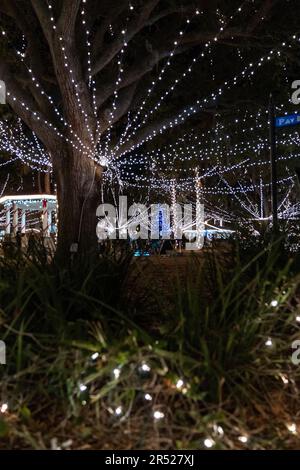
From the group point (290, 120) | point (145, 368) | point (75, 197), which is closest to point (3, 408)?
point (145, 368)

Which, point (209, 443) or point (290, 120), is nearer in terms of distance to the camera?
point (209, 443)

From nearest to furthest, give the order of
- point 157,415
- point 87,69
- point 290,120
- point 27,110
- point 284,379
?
point 157,415 < point 284,379 < point 290,120 < point 27,110 < point 87,69

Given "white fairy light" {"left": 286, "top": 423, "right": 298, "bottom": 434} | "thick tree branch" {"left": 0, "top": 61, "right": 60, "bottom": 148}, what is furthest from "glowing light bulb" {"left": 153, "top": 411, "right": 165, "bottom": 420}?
"thick tree branch" {"left": 0, "top": 61, "right": 60, "bottom": 148}

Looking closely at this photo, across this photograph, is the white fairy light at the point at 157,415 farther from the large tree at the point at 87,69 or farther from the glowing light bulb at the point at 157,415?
the large tree at the point at 87,69

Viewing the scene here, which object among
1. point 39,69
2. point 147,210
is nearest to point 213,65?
point 39,69

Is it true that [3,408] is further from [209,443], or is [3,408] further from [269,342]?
[269,342]

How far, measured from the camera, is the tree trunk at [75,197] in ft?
35.6

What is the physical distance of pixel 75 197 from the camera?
10.9 metres

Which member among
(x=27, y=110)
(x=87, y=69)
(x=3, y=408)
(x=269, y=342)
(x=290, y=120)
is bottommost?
(x=3, y=408)

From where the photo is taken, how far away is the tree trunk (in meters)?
10.9

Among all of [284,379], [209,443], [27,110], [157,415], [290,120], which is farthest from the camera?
[27,110]

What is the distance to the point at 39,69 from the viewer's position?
464 inches

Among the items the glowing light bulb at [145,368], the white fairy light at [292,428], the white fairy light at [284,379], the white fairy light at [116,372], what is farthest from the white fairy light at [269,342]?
the white fairy light at [116,372]

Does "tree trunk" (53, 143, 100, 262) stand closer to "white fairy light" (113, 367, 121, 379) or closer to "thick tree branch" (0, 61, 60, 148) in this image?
"thick tree branch" (0, 61, 60, 148)
